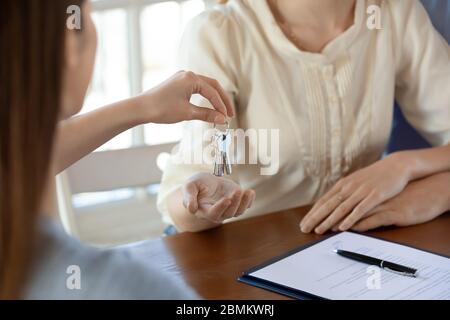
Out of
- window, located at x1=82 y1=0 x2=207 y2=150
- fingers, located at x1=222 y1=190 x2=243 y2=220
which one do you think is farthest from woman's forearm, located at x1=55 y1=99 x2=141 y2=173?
window, located at x1=82 y1=0 x2=207 y2=150

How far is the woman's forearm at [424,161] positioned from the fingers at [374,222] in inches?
5.7

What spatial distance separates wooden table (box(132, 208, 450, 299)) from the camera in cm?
107

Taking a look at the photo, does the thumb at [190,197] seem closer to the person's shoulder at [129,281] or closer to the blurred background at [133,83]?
the person's shoulder at [129,281]

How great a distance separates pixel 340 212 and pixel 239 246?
0.66 ft

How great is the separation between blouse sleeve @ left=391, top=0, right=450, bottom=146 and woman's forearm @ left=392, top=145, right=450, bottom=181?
5.7 inches

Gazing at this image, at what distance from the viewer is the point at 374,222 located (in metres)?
1.29

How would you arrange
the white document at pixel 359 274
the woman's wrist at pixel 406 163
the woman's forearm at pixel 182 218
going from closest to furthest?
the white document at pixel 359 274 < the woman's forearm at pixel 182 218 < the woman's wrist at pixel 406 163

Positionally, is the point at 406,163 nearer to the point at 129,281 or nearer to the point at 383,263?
the point at 383,263

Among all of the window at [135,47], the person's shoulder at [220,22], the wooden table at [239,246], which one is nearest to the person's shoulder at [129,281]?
the wooden table at [239,246]

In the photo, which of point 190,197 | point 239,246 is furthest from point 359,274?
point 190,197

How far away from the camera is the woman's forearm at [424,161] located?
1422 millimetres

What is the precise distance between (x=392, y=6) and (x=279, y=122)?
0.37 metres

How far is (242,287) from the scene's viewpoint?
41.8 inches

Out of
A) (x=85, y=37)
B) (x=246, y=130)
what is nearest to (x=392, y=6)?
(x=246, y=130)
